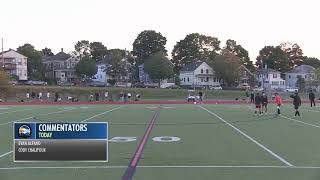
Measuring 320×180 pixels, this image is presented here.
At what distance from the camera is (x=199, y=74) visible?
4961 inches

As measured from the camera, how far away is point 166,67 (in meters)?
114

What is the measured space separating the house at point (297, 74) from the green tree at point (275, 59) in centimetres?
400

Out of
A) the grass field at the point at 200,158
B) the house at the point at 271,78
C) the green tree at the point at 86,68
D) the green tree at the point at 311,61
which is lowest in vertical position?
the grass field at the point at 200,158

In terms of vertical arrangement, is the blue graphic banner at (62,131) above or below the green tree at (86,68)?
A: below

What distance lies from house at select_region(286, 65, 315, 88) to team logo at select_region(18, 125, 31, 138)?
134684mm

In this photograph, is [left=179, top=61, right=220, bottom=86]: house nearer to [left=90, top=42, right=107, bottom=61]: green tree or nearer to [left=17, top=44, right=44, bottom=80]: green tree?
[left=90, top=42, right=107, bottom=61]: green tree

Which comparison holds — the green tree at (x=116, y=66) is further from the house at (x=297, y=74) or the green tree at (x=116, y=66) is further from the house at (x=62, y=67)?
the house at (x=297, y=74)

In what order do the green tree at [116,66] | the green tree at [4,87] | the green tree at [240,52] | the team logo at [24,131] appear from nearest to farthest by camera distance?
1. the team logo at [24,131]
2. the green tree at [4,87]
3. the green tree at [116,66]
4. the green tree at [240,52]

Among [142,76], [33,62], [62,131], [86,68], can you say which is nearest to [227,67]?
[86,68]

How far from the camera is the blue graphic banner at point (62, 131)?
870 centimetres

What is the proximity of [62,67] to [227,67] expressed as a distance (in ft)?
180

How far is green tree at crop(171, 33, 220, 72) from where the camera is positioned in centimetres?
13888

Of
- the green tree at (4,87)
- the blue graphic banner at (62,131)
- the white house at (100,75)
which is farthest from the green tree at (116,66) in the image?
the blue graphic banner at (62,131)

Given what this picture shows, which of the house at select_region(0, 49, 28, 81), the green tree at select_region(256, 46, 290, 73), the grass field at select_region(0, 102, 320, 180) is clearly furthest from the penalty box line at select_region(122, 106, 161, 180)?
the green tree at select_region(256, 46, 290, 73)
